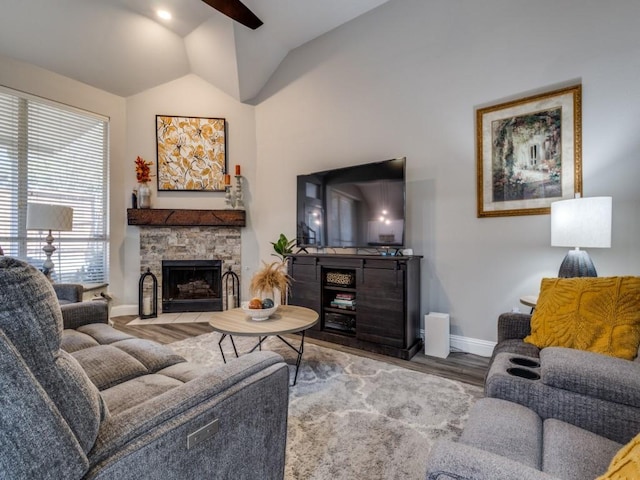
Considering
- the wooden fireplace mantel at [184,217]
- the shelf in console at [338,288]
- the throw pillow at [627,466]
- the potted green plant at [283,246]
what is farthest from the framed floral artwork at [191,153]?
the throw pillow at [627,466]

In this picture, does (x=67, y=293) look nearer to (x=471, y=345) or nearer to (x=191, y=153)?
(x=191, y=153)

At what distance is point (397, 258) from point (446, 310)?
2.58ft

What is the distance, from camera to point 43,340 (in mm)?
653

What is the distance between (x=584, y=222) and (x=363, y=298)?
69.7 inches

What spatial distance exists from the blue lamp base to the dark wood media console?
112cm

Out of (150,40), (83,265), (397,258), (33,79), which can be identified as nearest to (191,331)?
(83,265)

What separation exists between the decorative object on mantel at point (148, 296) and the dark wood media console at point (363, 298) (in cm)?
220

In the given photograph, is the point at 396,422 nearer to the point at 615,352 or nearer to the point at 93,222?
the point at 615,352

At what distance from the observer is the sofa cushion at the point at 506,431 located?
880mm

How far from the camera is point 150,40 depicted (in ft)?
13.2

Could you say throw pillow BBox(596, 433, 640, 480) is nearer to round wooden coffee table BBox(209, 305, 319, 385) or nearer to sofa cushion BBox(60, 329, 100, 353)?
round wooden coffee table BBox(209, 305, 319, 385)

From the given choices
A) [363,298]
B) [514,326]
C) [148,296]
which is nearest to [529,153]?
[514,326]

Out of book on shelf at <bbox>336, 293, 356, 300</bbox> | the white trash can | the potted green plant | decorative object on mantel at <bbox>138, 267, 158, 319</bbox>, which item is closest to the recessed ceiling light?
the potted green plant

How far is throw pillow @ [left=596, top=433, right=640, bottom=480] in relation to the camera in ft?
1.74
